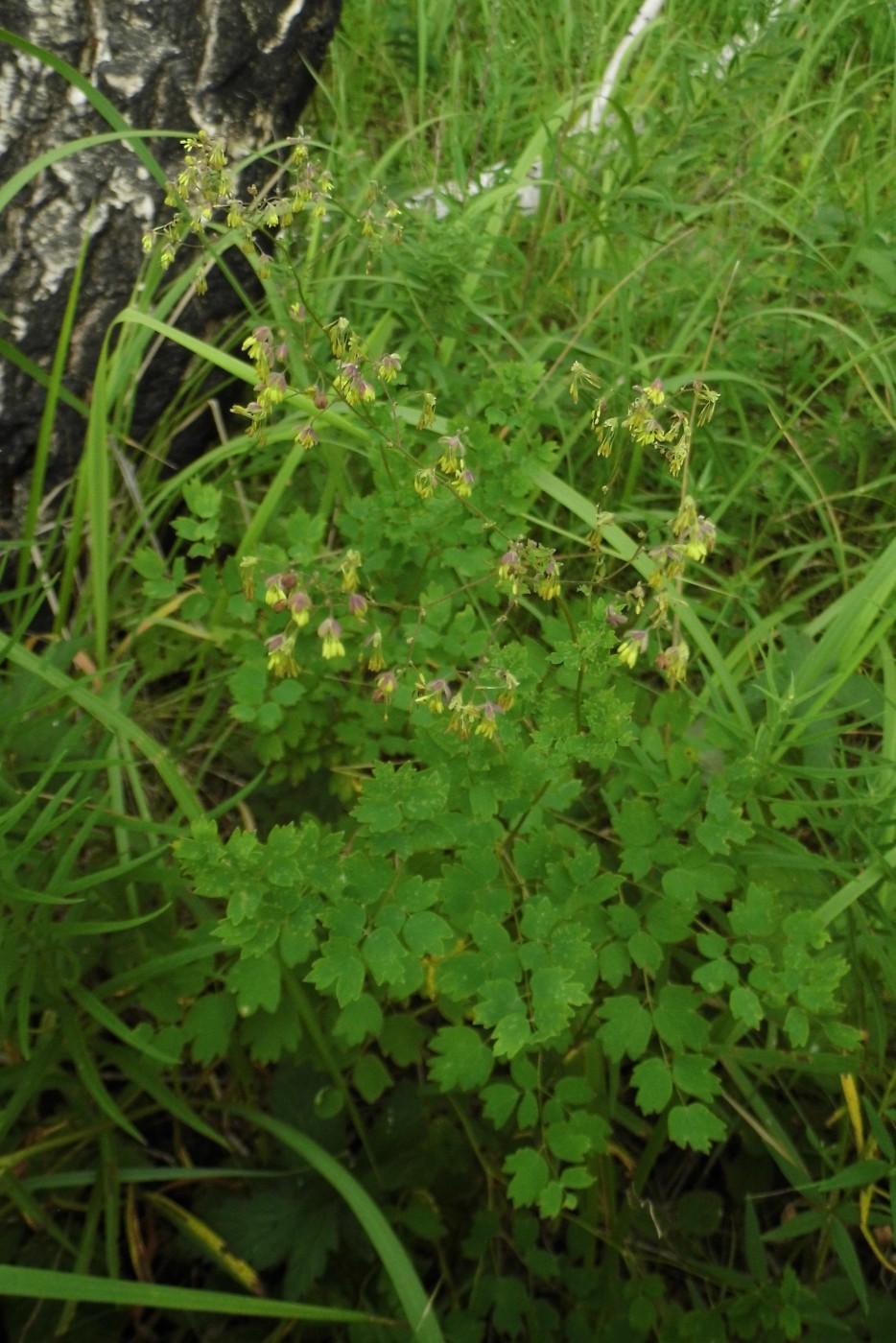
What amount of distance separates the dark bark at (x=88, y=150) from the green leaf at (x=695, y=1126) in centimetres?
156

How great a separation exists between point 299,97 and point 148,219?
595mm

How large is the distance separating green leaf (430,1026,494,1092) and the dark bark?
1316 millimetres

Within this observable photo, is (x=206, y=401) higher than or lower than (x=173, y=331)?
lower

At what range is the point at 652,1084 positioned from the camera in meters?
1.12

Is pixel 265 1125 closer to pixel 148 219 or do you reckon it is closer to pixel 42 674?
pixel 42 674

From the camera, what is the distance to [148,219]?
6.36 feet

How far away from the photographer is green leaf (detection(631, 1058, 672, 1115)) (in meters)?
1.11

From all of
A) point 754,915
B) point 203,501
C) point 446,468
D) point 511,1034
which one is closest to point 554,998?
point 511,1034

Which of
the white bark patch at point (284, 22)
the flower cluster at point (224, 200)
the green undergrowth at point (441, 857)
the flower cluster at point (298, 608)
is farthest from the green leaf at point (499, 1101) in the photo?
the white bark patch at point (284, 22)

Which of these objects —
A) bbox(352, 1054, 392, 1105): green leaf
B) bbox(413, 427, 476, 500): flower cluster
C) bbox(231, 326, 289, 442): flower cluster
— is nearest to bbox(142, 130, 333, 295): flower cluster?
bbox(231, 326, 289, 442): flower cluster

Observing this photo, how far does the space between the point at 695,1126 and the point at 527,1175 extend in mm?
201

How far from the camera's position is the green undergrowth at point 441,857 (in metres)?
1.13

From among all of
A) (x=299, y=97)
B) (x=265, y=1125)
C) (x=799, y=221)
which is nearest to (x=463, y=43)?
(x=299, y=97)

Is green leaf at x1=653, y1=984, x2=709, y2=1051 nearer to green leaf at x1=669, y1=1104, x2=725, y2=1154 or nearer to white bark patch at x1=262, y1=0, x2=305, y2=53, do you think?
green leaf at x1=669, y1=1104, x2=725, y2=1154
